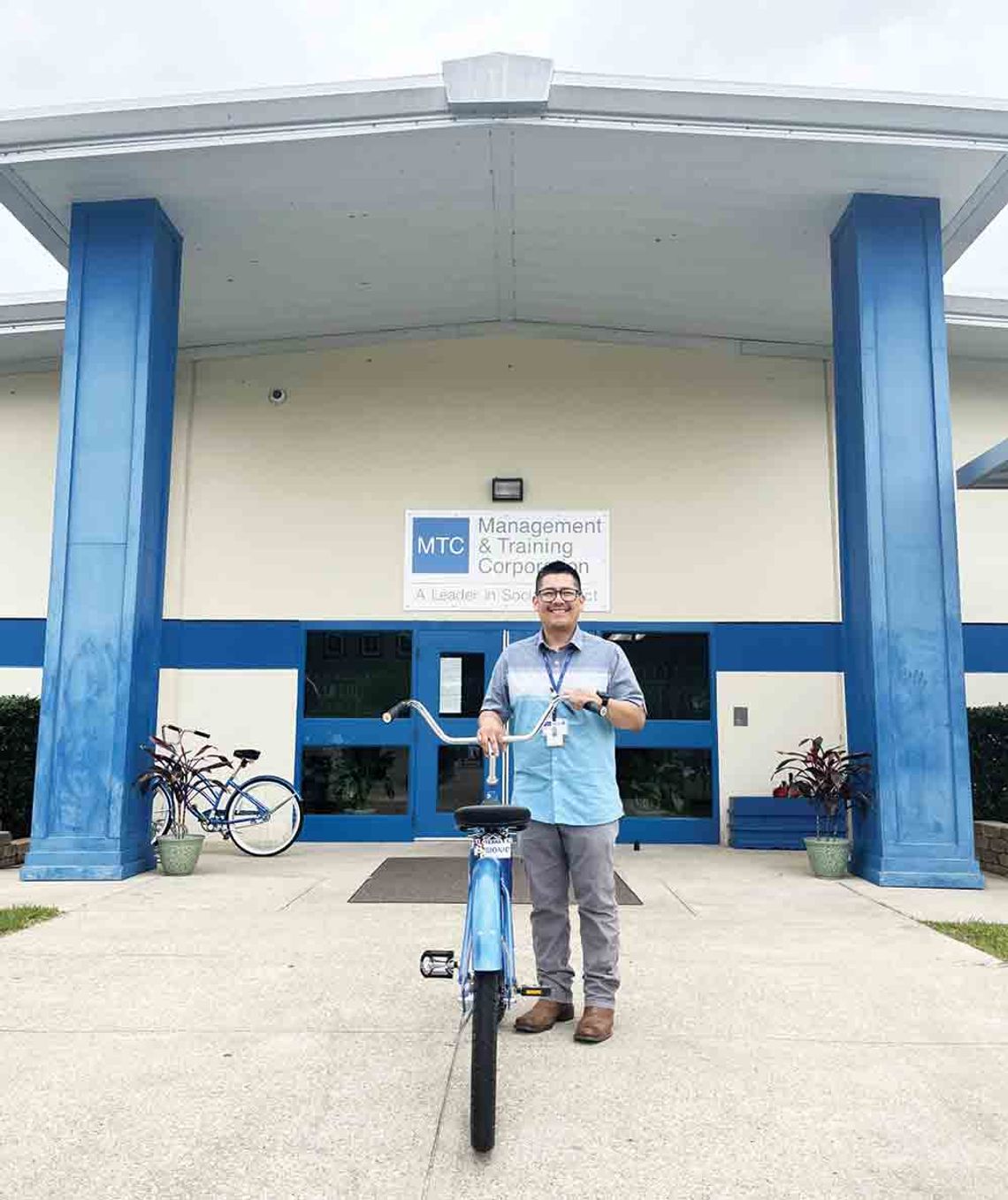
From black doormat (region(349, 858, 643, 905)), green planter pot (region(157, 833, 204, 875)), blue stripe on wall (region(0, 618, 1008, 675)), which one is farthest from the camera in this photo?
blue stripe on wall (region(0, 618, 1008, 675))

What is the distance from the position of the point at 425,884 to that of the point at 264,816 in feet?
8.24

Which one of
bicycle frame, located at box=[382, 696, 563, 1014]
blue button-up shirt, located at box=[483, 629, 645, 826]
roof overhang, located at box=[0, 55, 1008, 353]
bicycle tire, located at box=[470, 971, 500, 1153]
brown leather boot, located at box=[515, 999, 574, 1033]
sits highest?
roof overhang, located at box=[0, 55, 1008, 353]

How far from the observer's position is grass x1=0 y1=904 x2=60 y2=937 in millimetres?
5172

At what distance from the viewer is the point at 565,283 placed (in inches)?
364

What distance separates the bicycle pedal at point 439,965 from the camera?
3.01 m

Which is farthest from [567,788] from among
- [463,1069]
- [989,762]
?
[989,762]

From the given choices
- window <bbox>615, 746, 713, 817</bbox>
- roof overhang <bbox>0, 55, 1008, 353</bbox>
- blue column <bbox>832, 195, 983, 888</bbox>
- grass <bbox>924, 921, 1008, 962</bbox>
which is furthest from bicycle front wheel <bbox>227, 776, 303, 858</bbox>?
grass <bbox>924, 921, 1008, 962</bbox>

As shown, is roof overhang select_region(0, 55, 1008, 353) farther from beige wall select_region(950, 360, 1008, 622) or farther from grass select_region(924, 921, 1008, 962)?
grass select_region(924, 921, 1008, 962)

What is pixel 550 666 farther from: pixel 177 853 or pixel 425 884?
pixel 177 853

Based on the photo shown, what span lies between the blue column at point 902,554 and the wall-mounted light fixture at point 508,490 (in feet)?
10.8

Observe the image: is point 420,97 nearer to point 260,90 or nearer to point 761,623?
point 260,90

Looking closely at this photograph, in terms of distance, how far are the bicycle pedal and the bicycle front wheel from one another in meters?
5.94

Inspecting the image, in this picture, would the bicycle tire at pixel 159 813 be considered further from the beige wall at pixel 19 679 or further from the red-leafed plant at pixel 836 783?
the red-leafed plant at pixel 836 783

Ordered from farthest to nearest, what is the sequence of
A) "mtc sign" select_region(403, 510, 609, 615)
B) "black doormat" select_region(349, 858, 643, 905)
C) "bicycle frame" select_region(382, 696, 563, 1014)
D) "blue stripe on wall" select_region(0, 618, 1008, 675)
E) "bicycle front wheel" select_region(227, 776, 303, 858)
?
"mtc sign" select_region(403, 510, 609, 615) → "blue stripe on wall" select_region(0, 618, 1008, 675) → "bicycle front wheel" select_region(227, 776, 303, 858) → "black doormat" select_region(349, 858, 643, 905) → "bicycle frame" select_region(382, 696, 563, 1014)
